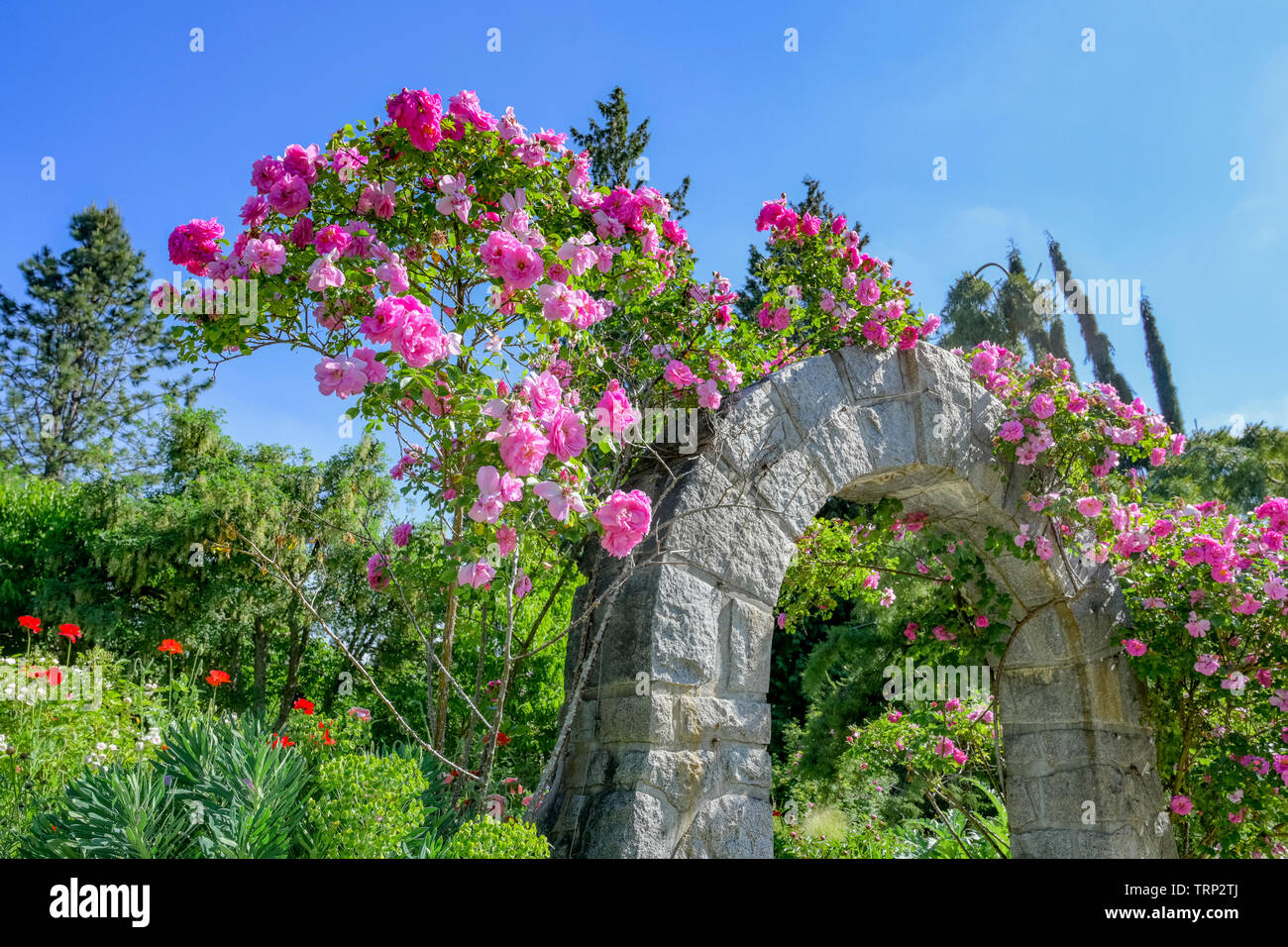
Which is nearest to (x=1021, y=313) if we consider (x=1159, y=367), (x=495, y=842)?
(x=1159, y=367)

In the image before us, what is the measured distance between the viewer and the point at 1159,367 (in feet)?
57.1

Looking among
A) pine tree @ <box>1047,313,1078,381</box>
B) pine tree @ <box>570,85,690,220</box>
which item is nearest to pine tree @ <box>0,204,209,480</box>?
pine tree @ <box>570,85,690,220</box>

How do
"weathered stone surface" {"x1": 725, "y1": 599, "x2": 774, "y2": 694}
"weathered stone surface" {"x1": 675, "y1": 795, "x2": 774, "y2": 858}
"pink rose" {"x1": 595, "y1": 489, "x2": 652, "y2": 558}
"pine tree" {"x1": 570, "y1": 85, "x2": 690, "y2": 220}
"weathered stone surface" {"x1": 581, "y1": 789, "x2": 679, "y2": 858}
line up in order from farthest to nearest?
"pine tree" {"x1": 570, "y1": 85, "x2": 690, "y2": 220} < "weathered stone surface" {"x1": 725, "y1": 599, "x2": 774, "y2": 694} < "weathered stone surface" {"x1": 675, "y1": 795, "x2": 774, "y2": 858} < "weathered stone surface" {"x1": 581, "y1": 789, "x2": 679, "y2": 858} < "pink rose" {"x1": 595, "y1": 489, "x2": 652, "y2": 558}

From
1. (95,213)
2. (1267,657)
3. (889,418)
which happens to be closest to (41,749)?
(889,418)

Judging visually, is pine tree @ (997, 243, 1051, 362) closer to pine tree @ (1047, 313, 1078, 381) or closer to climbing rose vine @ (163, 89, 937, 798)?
pine tree @ (1047, 313, 1078, 381)

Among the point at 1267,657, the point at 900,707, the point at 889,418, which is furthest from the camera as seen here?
the point at 900,707

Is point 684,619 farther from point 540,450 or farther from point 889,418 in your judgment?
point 889,418

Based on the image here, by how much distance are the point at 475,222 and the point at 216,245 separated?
675 mm

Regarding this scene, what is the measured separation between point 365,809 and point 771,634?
3.90ft

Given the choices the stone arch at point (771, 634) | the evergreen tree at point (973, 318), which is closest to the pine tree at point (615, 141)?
the evergreen tree at point (973, 318)

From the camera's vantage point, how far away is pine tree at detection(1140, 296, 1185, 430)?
55.8 ft

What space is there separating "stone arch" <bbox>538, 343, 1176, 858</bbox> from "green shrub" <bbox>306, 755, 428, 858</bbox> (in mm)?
535

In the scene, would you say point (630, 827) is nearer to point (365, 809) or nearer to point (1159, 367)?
point (365, 809)

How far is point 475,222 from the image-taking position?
92.4 inches
